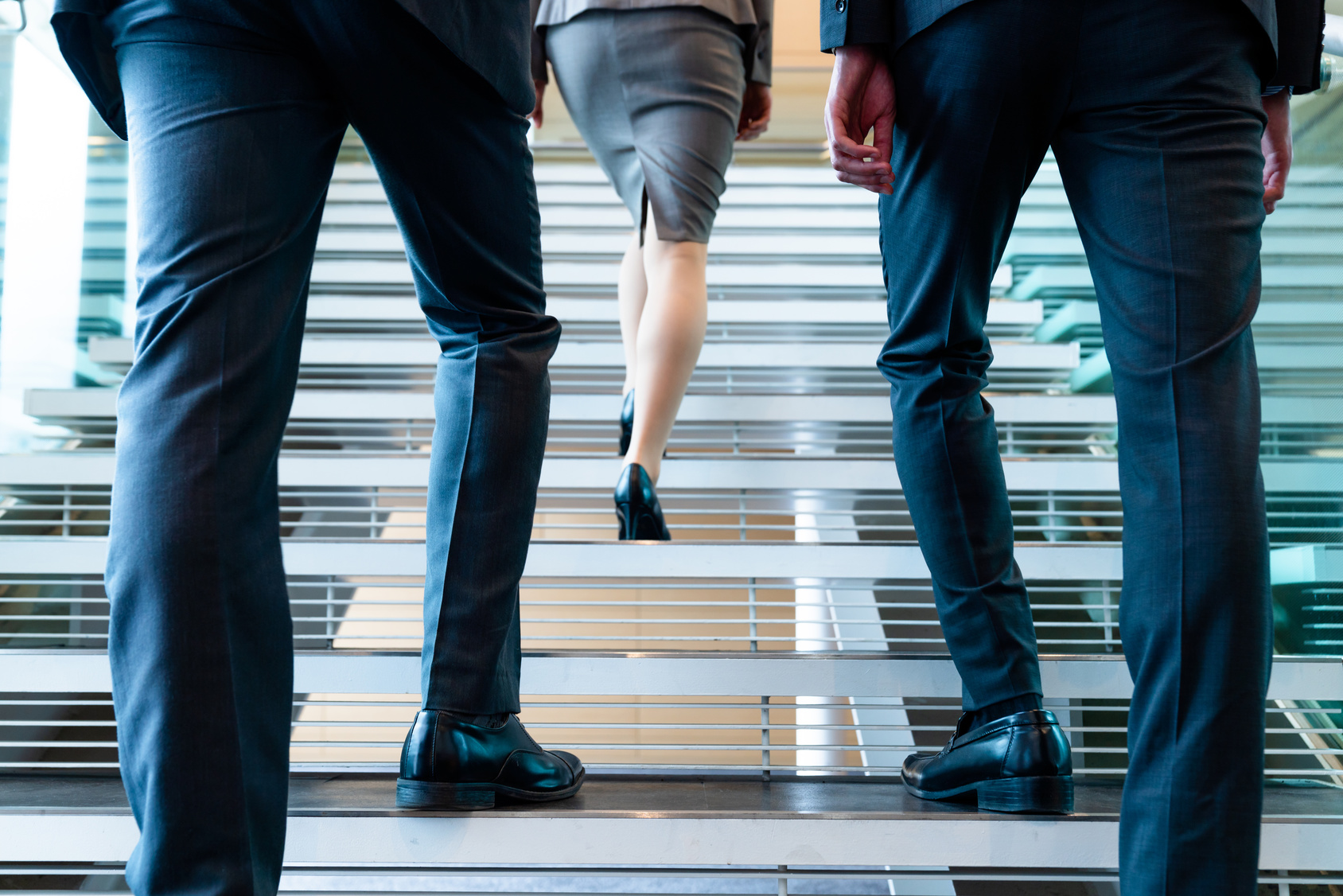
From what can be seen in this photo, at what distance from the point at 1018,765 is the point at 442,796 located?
564 millimetres

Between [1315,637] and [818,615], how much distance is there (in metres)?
0.68

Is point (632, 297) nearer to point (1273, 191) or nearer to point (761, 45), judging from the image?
point (761, 45)

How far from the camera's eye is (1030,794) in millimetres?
994

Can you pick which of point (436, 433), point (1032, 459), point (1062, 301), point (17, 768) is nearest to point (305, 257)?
point (436, 433)

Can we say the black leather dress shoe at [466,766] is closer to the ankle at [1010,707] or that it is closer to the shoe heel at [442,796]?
the shoe heel at [442,796]

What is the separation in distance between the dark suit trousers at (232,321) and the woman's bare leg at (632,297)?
0.89 meters

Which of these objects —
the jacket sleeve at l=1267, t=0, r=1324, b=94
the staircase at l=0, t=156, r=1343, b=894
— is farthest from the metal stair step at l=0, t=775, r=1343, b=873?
the jacket sleeve at l=1267, t=0, r=1324, b=94

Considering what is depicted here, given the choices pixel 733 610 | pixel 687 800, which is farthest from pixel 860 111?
pixel 733 610

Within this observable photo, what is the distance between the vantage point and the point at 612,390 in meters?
2.33

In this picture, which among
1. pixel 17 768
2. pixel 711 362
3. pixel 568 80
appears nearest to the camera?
pixel 17 768

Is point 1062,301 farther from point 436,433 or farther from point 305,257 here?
point 305,257

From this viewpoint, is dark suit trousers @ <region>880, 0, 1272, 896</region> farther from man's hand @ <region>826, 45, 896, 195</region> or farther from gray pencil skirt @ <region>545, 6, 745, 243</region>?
gray pencil skirt @ <region>545, 6, 745, 243</region>

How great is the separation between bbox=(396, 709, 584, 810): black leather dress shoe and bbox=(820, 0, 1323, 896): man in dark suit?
446 millimetres

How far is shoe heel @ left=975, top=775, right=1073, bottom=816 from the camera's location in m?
0.99
